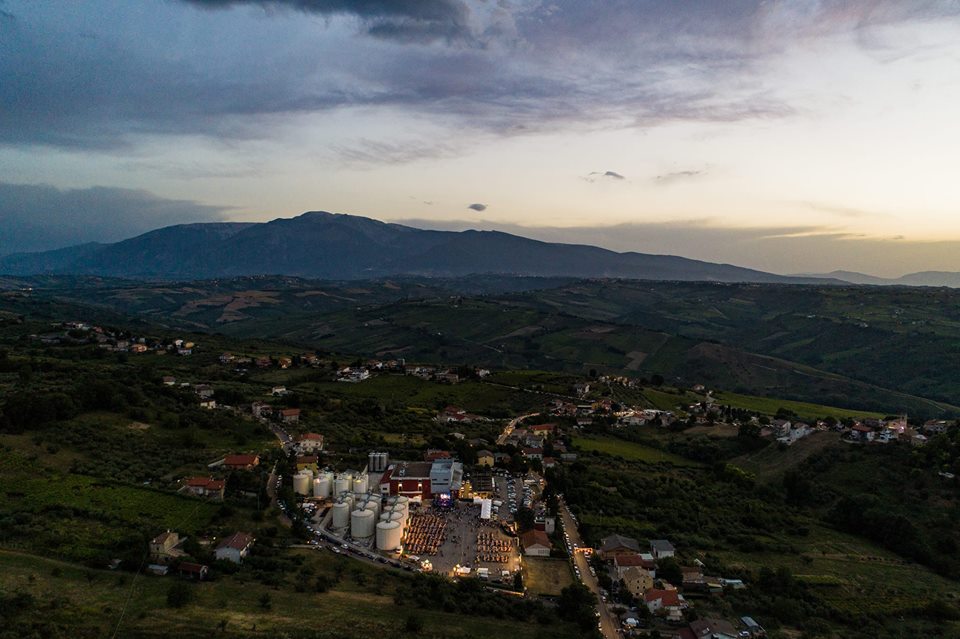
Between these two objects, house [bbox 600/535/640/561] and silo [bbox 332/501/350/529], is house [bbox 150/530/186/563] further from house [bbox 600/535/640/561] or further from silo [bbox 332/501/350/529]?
house [bbox 600/535/640/561]

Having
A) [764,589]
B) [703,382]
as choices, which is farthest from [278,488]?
[703,382]

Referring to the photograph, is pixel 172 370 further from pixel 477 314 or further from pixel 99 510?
pixel 477 314

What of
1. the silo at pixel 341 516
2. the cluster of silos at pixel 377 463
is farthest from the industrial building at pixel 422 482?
the silo at pixel 341 516

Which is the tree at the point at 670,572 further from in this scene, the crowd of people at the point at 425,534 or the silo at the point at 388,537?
the silo at the point at 388,537

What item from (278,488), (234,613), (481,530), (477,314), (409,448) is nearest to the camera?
(234,613)

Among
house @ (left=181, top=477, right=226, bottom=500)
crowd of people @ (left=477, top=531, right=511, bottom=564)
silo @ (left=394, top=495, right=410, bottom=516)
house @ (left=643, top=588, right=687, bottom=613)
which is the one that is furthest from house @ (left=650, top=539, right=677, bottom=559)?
house @ (left=181, top=477, right=226, bottom=500)

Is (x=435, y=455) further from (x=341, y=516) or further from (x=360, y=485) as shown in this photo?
(x=341, y=516)
